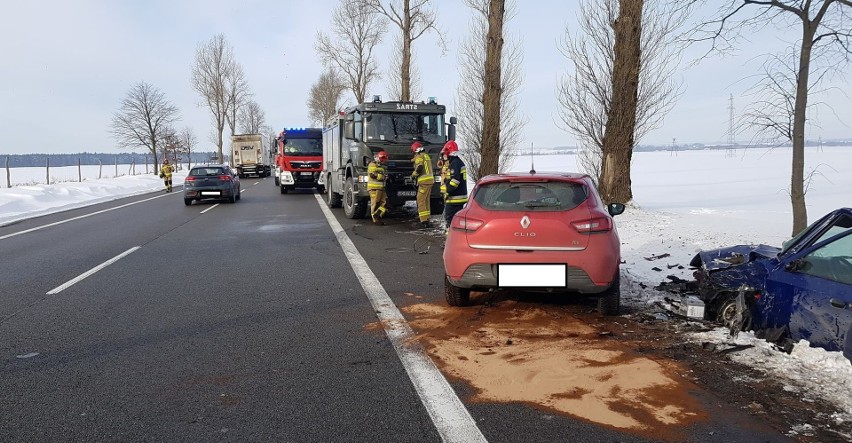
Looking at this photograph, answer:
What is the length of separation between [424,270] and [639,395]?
4.51 m

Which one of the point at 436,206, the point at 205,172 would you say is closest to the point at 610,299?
the point at 436,206

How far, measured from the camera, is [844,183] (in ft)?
81.3

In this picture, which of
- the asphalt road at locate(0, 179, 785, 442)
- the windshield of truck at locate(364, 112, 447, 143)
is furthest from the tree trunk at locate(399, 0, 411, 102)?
the asphalt road at locate(0, 179, 785, 442)

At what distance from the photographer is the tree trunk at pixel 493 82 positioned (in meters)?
14.8

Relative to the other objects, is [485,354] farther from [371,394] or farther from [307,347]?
[307,347]

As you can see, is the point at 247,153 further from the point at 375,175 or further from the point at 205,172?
the point at 375,175

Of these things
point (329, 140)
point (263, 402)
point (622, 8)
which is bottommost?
point (263, 402)

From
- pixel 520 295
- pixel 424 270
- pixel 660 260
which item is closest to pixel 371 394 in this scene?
pixel 520 295

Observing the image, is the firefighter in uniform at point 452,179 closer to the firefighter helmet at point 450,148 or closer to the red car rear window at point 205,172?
the firefighter helmet at point 450,148

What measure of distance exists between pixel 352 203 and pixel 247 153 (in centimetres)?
3162

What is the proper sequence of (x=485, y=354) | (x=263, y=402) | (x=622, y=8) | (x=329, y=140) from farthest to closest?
1. (x=329, y=140)
2. (x=622, y=8)
3. (x=485, y=354)
4. (x=263, y=402)

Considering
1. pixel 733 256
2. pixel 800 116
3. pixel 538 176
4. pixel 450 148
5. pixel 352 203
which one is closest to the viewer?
pixel 733 256

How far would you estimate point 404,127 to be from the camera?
13883 millimetres

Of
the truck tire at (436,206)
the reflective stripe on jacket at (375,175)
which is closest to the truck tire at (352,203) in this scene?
the reflective stripe on jacket at (375,175)
